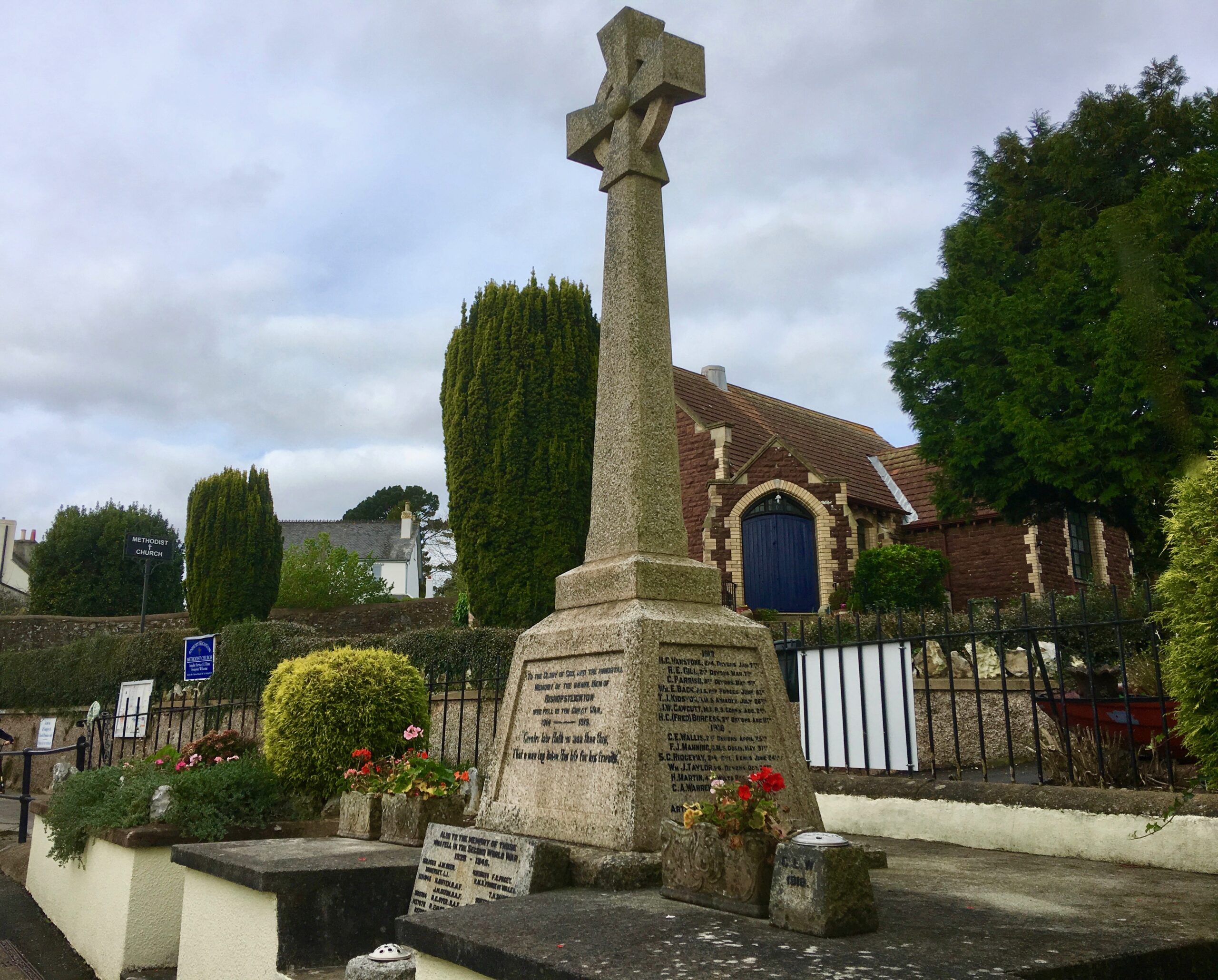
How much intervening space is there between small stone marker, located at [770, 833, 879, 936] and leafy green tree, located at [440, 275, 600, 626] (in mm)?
14064

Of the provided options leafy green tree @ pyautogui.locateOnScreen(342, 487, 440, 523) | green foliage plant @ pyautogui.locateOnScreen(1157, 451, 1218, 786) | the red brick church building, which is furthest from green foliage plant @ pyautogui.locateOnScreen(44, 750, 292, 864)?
leafy green tree @ pyautogui.locateOnScreen(342, 487, 440, 523)

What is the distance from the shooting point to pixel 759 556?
68.6 feet

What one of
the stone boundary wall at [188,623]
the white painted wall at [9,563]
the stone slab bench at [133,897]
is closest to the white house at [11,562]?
the white painted wall at [9,563]

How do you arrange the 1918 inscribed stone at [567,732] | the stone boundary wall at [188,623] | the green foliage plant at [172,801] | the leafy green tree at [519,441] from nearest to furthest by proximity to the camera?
the 1918 inscribed stone at [567,732], the green foliage plant at [172,801], the leafy green tree at [519,441], the stone boundary wall at [188,623]

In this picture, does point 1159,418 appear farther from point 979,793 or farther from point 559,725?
point 559,725

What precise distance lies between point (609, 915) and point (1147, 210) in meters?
16.4

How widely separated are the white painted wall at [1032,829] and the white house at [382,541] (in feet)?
153

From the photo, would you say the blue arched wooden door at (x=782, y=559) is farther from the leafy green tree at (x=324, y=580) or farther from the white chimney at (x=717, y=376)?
the leafy green tree at (x=324, y=580)

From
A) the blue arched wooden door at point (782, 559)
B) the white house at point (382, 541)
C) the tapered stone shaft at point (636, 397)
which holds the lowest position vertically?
the tapered stone shaft at point (636, 397)

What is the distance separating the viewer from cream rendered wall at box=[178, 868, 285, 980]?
4383mm

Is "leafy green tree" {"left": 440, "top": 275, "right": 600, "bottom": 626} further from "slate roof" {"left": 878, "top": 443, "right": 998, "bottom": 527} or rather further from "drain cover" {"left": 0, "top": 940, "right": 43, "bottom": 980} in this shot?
"drain cover" {"left": 0, "top": 940, "right": 43, "bottom": 980}

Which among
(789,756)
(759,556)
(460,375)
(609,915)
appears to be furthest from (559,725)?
(759,556)

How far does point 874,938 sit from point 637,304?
3489mm

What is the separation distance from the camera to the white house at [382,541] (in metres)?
52.3
